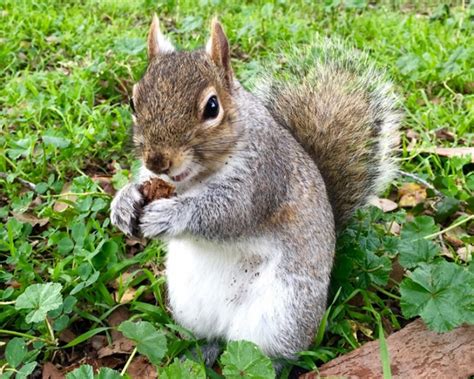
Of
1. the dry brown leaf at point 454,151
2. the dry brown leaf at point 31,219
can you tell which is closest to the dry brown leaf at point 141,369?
the dry brown leaf at point 31,219

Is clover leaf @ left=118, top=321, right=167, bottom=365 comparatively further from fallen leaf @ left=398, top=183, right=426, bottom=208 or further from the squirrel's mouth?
fallen leaf @ left=398, top=183, right=426, bottom=208

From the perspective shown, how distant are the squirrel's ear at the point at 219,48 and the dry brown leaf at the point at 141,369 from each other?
0.73 meters

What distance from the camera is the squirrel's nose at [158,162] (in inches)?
51.0

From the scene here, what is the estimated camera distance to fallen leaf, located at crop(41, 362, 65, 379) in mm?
1524

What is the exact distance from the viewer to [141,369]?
60.9 inches

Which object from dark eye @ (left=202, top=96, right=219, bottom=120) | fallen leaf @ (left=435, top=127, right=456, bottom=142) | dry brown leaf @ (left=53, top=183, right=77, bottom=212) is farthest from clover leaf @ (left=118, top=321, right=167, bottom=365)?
fallen leaf @ (left=435, top=127, right=456, bottom=142)

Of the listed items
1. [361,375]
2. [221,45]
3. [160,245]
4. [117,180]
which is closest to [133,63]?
[117,180]

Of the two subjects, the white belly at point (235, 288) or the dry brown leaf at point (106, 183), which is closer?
the white belly at point (235, 288)

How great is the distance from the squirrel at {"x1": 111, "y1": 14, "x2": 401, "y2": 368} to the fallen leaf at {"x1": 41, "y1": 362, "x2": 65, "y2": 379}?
1.01ft

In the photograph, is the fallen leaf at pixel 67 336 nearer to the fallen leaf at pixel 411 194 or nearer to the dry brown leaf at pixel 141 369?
the dry brown leaf at pixel 141 369

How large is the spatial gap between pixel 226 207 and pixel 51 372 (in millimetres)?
578

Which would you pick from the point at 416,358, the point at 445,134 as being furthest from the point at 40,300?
the point at 445,134

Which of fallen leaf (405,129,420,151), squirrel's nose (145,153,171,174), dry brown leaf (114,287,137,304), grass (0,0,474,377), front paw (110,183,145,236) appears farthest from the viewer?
fallen leaf (405,129,420,151)

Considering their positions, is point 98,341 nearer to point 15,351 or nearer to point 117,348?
point 117,348
